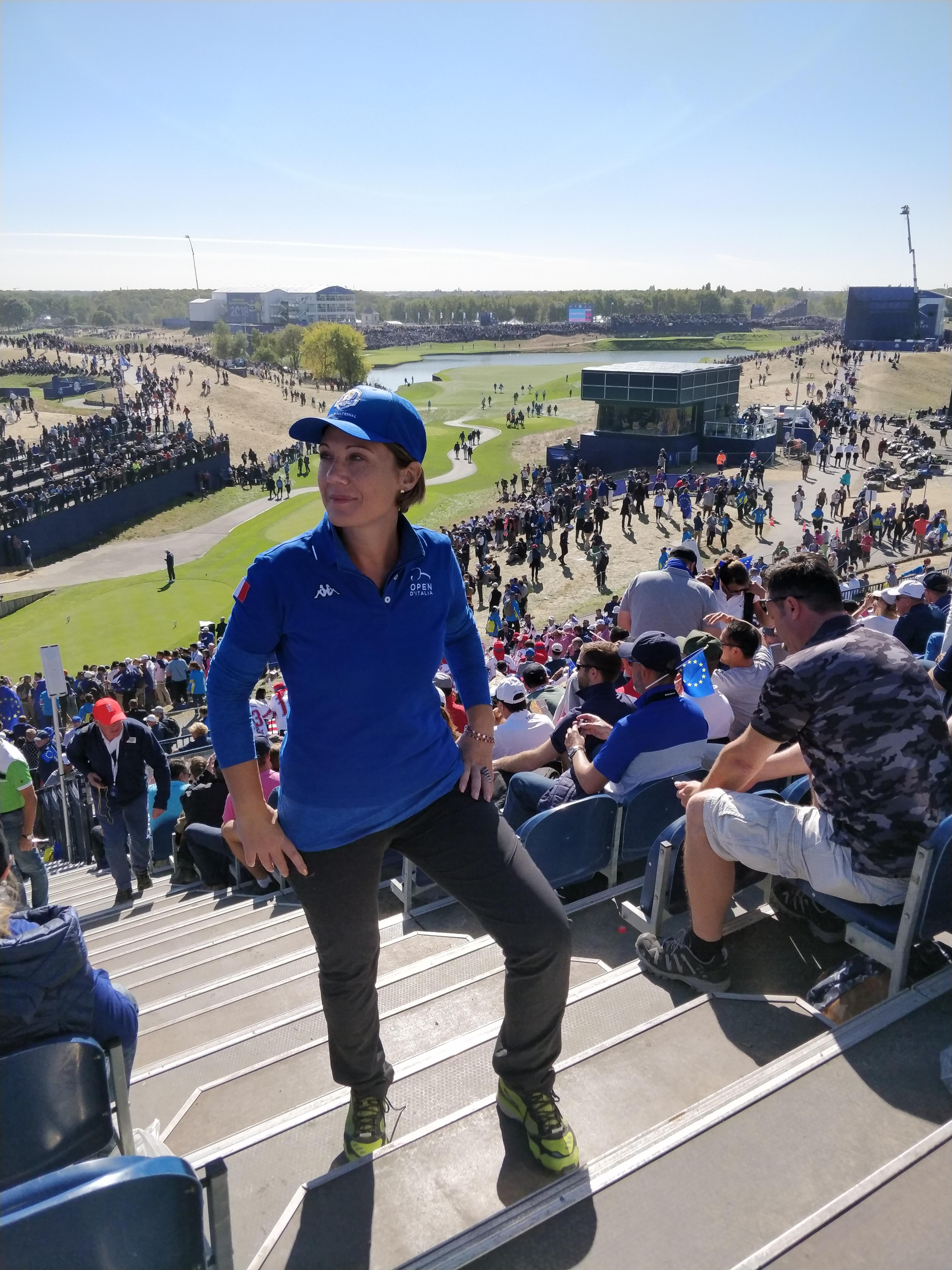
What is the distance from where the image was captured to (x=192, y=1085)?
9.81 feet

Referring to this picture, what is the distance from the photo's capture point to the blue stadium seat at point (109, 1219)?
1.41 meters

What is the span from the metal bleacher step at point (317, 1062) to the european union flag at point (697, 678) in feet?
5.83

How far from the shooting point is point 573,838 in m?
3.99

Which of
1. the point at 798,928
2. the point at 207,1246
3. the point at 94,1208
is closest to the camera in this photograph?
the point at 94,1208

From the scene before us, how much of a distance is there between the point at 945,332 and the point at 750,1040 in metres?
147

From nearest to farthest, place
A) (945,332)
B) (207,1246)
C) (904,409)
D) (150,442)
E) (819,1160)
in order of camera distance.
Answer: (207,1246) < (819,1160) < (150,442) < (904,409) < (945,332)

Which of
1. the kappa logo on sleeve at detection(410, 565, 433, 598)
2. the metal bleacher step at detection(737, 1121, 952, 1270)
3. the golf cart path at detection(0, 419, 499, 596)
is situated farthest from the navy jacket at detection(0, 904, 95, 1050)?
the golf cart path at detection(0, 419, 499, 596)

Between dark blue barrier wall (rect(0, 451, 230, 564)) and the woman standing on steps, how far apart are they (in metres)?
37.9

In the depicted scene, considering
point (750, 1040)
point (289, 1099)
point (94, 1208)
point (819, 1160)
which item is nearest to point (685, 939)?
point (750, 1040)

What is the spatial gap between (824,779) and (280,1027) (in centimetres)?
214

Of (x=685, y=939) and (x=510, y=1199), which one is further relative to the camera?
(x=685, y=939)

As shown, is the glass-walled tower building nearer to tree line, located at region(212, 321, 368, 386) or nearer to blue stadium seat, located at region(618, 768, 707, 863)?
blue stadium seat, located at region(618, 768, 707, 863)

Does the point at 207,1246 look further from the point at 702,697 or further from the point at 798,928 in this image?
the point at 702,697

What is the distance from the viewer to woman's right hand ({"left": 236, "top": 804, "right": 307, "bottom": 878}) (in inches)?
90.1
